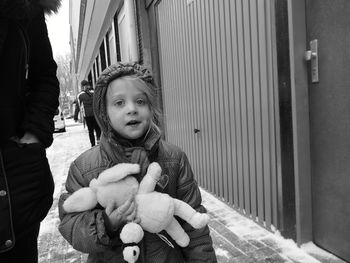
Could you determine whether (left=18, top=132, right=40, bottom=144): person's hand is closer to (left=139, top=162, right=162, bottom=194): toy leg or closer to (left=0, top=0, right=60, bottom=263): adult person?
(left=0, top=0, right=60, bottom=263): adult person

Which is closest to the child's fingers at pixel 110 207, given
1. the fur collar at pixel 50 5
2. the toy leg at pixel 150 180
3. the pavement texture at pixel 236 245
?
the toy leg at pixel 150 180

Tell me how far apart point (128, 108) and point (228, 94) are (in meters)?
2.31

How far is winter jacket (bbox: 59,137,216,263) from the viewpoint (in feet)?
4.70

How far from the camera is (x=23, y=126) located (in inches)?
57.7

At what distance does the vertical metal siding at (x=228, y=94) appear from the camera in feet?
9.82

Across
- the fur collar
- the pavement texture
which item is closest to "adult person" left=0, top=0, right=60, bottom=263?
the fur collar

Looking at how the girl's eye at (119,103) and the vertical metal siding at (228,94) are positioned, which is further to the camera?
the vertical metal siding at (228,94)

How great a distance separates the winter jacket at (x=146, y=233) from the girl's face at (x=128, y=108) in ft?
0.35

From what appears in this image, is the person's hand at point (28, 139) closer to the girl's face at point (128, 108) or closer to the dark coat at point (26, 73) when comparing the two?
the dark coat at point (26, 73)

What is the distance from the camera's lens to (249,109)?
3.27 metres

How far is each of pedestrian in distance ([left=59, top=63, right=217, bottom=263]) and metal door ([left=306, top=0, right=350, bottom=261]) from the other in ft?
4.30

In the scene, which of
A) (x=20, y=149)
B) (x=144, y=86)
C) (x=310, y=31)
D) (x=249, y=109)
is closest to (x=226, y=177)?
(x=249, y=109)

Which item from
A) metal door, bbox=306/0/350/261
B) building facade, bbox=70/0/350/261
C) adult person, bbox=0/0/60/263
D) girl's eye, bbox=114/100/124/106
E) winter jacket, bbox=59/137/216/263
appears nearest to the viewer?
adult person, bbox=0/0/60/263

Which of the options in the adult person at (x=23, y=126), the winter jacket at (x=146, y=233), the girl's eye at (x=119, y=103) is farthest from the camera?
the girl's eye at (x=119, y=103)
